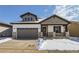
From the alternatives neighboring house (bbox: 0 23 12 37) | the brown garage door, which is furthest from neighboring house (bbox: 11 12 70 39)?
neighboring house (bbox: 0 23 12 37)

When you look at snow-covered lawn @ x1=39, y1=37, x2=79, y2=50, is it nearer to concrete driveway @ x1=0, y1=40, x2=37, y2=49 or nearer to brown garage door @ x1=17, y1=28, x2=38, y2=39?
concrete driveway @ x1=0, y1=40, x2=37, y2=49

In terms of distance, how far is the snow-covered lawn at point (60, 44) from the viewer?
6184 mm

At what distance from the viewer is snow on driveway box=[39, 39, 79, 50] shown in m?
6.18

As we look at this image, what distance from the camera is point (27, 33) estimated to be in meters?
6.60

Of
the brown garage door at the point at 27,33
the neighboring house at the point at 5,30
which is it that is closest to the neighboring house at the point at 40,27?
the brown garage door at the point at 27,33

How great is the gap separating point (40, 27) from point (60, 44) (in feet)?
2.83

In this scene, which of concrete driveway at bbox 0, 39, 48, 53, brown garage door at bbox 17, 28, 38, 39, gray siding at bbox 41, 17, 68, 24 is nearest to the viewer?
concrete driveway at bbox 0, 39, 48, 53

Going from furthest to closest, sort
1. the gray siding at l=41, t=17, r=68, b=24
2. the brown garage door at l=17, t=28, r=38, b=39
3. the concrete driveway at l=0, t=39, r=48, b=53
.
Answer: the brown garage door at l=17, t=28, r=38, b=39
the gray siding at l=41, t=17, r=68, b=24
the concrete driveway at l=0, t=39, r=48, b=53

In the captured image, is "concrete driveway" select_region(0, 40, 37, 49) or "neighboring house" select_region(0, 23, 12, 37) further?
"neighboring house" select_region(0, 23, 12, 37)

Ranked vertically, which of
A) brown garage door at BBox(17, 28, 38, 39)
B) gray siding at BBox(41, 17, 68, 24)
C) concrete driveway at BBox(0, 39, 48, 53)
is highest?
gray siding at BBox(41, 17, 68, 24)
